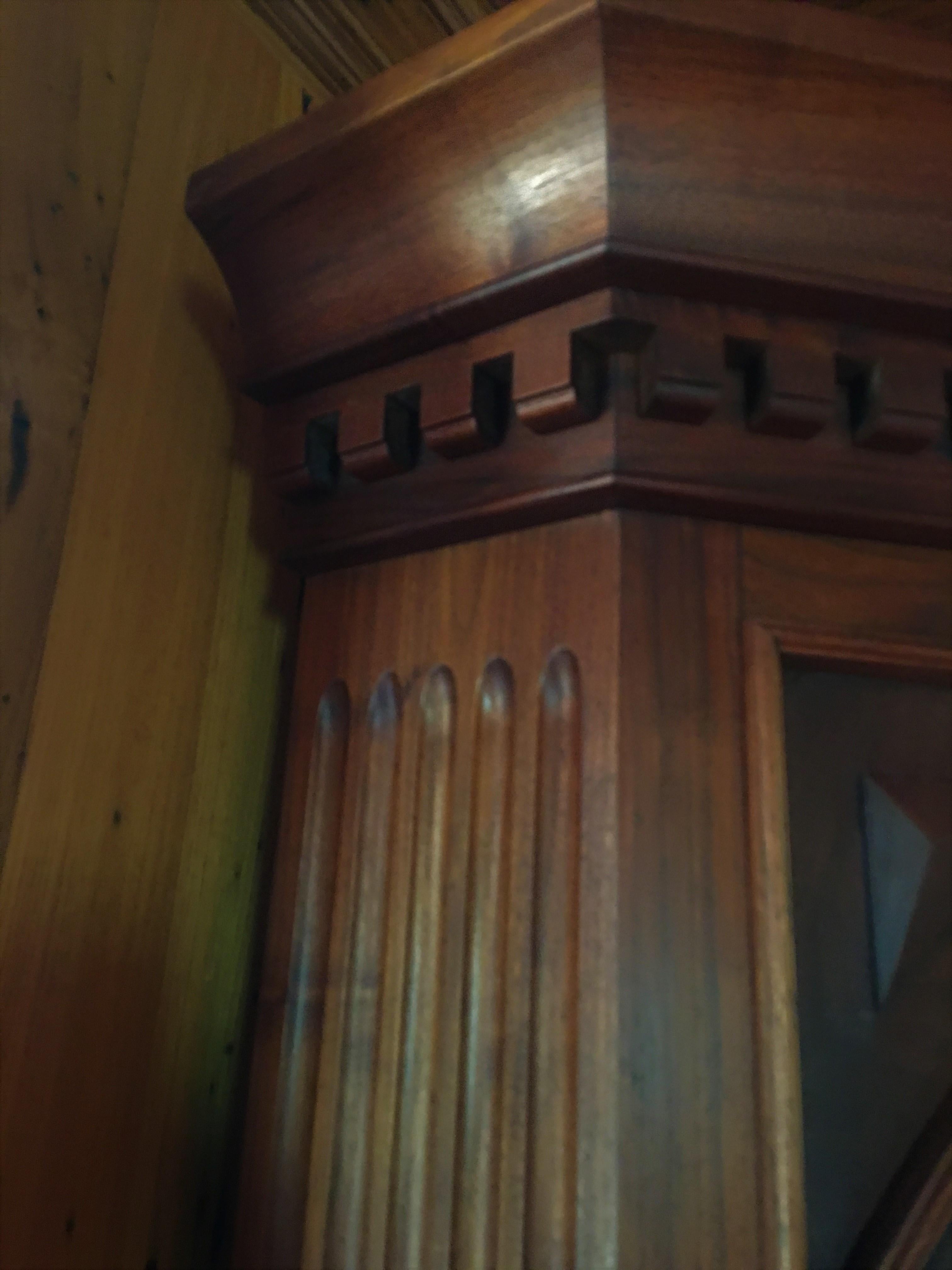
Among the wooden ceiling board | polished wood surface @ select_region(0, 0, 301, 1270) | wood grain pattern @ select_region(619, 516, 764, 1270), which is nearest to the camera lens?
wood grain pattern @ select_region(619, 516, 764, 1270)

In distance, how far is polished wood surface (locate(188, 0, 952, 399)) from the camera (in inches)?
20.9

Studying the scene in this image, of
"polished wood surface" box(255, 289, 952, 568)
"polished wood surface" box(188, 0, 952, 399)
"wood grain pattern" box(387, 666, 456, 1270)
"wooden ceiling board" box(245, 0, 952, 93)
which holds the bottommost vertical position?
"wood grain pattern" box(387, 666, 456, 1270)

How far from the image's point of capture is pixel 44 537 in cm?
61

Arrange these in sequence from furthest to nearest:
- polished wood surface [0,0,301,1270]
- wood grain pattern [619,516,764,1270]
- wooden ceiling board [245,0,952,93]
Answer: wooden ceiling board [245,0,952,93]
polished wood surface [0,0,301,1270]
wood grain pattern [619,516,764,1270]

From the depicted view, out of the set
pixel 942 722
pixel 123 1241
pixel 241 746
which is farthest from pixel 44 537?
pixel 942 722

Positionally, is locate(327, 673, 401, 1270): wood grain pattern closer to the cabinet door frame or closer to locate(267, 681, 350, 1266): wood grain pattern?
locate(267, 681, 350, 1266): wood grain pattern

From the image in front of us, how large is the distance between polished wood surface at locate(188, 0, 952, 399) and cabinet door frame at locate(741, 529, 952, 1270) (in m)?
0.15

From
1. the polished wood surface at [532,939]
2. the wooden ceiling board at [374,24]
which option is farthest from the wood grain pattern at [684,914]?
the wooden ceiling board at [374,24]

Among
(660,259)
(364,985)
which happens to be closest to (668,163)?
(660,259)

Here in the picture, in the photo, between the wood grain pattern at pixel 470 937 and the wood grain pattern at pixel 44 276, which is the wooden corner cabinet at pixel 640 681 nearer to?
Answer: the wood grain pattern at pixel 470 937

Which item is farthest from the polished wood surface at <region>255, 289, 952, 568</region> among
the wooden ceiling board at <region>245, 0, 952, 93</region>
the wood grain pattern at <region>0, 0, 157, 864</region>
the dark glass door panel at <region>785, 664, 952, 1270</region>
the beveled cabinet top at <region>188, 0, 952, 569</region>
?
the wooden ceiling board at <region>245, 0, 952, 93</region>

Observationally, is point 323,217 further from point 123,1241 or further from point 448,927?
point 123,1241

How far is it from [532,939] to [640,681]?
0.50 ft

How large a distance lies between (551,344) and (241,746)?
37 cm
